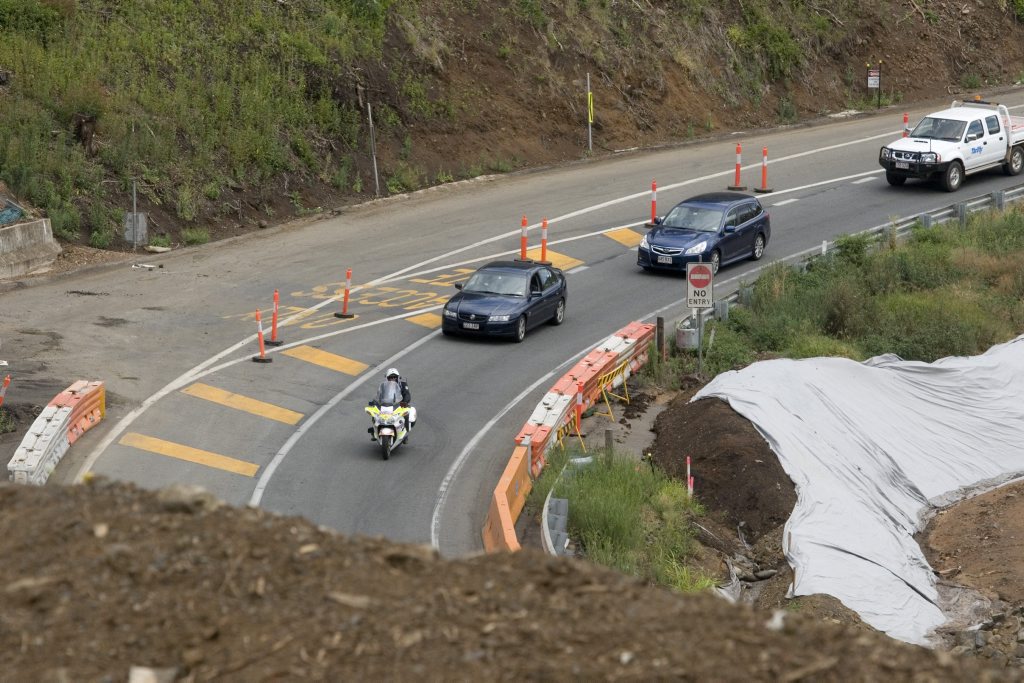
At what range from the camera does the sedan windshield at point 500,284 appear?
26.0m

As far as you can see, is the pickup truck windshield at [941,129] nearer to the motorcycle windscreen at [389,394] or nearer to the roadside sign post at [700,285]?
the roadside sign post at [700,285]

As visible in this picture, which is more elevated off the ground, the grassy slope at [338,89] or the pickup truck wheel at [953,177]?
the grassy slope at [338,89]

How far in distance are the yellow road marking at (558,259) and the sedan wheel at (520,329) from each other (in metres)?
5.23

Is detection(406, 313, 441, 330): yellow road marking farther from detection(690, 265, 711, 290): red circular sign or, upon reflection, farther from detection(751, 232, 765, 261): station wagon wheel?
detection(751, 232, 765, 261): station wagon wheel

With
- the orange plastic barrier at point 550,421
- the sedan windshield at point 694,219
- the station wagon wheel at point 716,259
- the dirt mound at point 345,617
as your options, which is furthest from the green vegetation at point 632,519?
the sedan windshield at point 694,219

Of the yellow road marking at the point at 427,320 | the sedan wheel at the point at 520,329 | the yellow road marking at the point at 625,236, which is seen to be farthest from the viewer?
the yellow road marking at the point at 625,236

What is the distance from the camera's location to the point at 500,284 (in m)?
26.1

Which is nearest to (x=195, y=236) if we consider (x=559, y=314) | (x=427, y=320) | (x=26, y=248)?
(x=26, y=248)

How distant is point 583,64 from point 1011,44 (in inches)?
880

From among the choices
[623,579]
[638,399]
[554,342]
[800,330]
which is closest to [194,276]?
[554,342]

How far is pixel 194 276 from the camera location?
94.4ft

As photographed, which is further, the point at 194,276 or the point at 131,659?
the point at 194,276

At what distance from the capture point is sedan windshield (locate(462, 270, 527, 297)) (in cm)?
2602

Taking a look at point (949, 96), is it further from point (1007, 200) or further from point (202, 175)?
point (202, 175)
